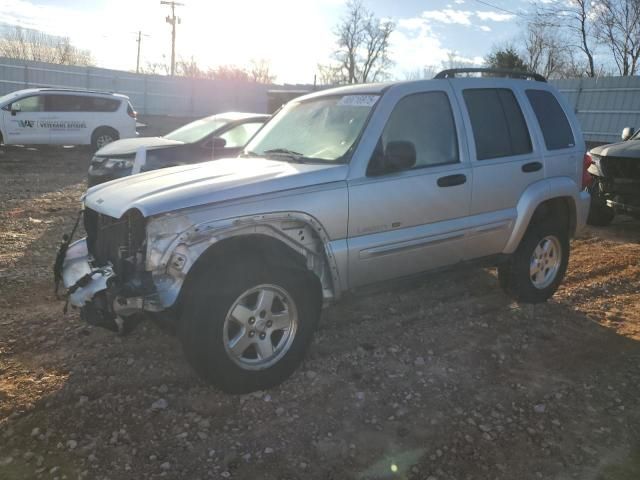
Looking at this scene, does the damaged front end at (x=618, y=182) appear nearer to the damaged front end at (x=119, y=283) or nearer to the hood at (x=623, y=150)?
the hood at (x=623, y=150)

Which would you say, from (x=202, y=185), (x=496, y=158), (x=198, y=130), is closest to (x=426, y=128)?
(x=496, y=158)

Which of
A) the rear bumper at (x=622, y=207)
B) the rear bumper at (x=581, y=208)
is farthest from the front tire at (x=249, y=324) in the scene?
the rear bumper at (x=622, y=207)

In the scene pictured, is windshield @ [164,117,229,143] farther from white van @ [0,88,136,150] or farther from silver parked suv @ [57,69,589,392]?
white van @ [0,88,136,150]

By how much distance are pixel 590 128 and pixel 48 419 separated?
73.8 ft

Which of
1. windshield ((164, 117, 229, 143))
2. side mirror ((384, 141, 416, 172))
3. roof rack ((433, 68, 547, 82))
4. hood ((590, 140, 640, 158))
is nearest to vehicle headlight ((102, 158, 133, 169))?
windshield ((164, 117, 229, 143))

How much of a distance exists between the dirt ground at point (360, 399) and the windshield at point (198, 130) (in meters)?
3.95

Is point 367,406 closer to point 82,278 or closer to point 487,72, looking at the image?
point 82,278

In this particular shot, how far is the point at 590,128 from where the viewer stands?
2088 cm

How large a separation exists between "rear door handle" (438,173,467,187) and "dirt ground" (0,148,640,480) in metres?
0.82

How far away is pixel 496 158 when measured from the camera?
4.29 metres

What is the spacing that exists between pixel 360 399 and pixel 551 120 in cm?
319

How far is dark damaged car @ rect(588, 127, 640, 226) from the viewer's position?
24.9 ft

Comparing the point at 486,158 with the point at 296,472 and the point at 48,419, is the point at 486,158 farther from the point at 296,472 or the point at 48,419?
the point at 48,419

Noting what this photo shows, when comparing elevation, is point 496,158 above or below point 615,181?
above
